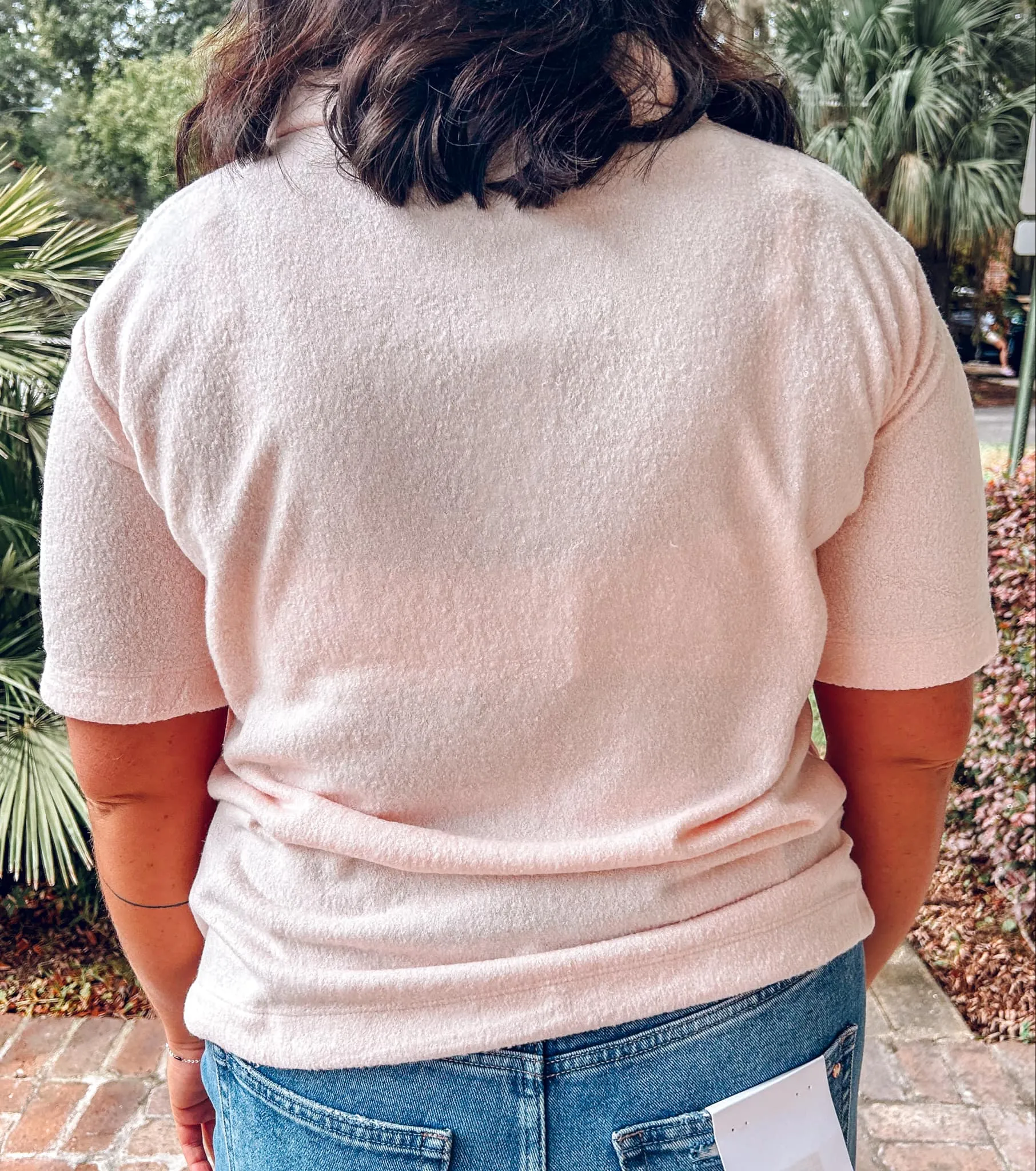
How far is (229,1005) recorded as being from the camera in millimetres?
834

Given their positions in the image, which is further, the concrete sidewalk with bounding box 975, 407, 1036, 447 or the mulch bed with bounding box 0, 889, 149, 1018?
the concrete sidewalk with bounding box 975, 407, 1036, 447

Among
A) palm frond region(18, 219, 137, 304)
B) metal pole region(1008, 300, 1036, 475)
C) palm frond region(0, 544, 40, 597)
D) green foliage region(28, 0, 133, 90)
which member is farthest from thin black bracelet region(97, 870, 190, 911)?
metal pole region(1008, 300, 1036, 475)

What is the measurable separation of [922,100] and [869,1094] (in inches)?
428

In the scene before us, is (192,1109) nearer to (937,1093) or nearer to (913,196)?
(937,1093)

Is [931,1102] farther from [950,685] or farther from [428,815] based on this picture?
[428,815]

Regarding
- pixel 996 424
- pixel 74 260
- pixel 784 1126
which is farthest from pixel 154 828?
pixel 996 424

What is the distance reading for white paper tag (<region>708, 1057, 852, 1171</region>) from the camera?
81 centimetres

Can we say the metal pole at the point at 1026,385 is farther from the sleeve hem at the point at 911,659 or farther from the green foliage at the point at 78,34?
the sleeve hem at the point at 911,659

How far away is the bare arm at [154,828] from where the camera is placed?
0.95m

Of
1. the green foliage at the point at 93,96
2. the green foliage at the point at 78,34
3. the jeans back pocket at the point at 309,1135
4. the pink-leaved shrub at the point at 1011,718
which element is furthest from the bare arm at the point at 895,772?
the green foliage at the point at 78,34

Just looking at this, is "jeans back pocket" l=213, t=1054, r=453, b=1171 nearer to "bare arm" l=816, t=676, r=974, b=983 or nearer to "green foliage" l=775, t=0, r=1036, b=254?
"bare arm" l=816, t=676, r=974, b=983

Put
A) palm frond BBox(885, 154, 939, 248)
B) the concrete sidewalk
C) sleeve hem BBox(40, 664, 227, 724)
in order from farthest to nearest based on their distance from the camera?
palm frond BBox(885, 154, 939, 248)
the concrete sidewalk
sleeve hem BBox(40, 664, 227, 724)

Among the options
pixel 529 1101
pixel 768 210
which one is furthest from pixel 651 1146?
pixel 768 210

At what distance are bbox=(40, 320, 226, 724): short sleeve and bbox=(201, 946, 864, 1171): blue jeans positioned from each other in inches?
12.5
